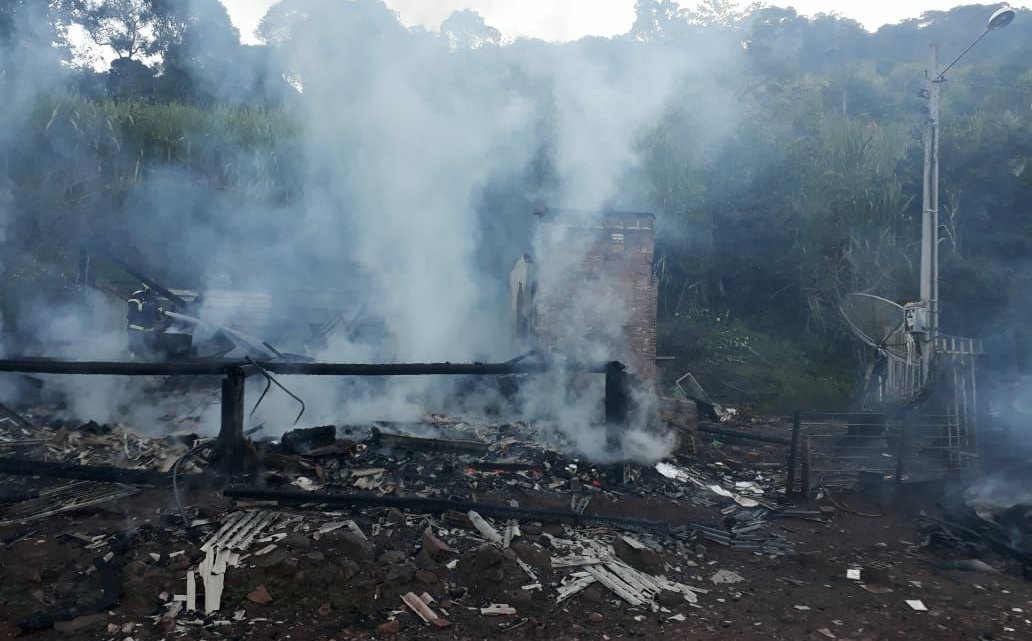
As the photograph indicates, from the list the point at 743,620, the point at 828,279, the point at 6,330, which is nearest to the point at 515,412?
the point at 743,620

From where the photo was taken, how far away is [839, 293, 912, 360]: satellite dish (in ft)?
34.5

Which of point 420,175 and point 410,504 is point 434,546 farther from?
point 420,175

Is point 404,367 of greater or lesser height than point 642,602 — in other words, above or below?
above

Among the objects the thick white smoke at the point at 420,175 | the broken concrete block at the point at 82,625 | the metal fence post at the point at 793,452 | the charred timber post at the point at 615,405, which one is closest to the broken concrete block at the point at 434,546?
the broken concrete block at the point at 82,625

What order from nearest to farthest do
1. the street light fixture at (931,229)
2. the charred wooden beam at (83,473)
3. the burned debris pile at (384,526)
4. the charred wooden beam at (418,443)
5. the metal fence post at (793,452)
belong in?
the burned debris pile at (384,526) → the charred wooden beam at (83,473) → the metal fence post at (793,452) → the charred wooden beam at (418,443) → the street light fixture at (931,229)

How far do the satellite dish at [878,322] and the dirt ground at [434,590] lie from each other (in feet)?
17.2

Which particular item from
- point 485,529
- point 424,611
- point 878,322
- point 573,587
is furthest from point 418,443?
point 878,322

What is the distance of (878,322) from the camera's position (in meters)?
10.9

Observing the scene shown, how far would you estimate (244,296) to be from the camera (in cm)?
1307

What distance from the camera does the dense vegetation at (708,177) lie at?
15.1 meters

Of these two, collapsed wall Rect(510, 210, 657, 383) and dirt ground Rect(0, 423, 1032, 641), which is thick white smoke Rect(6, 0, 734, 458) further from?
dirt ground Rect(0, 423, 1032, 641)

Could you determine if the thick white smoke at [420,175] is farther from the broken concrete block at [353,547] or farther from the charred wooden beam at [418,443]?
the broken concrete block at [353,547]

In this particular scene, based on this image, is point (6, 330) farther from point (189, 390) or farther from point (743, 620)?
point (743, 620)

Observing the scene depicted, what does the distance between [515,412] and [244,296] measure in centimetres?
630
